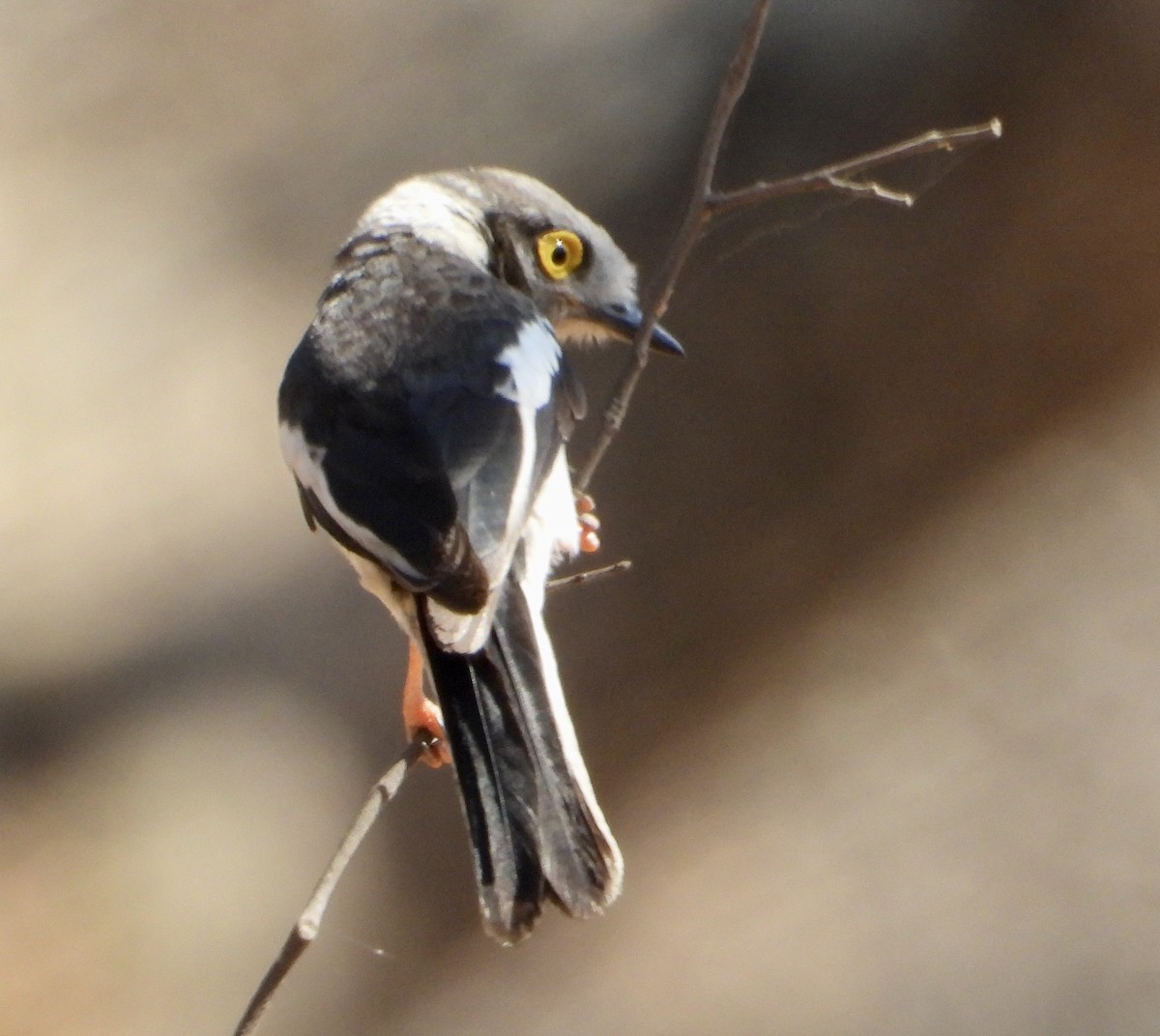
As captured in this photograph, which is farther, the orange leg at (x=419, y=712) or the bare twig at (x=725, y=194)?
the orange leg at (x=419, y=712)

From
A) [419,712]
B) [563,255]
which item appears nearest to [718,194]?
[563,255]

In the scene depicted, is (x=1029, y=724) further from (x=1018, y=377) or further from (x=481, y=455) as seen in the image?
(x=481, y=455)

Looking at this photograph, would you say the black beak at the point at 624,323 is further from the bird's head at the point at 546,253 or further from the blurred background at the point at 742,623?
the blurred background at the point at 742,623

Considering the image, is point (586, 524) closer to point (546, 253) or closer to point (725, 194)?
point (546, 253)

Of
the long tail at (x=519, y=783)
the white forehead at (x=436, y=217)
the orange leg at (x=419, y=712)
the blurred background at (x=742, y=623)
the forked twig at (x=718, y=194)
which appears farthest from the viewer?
the blurred background at (x=742, y=623)

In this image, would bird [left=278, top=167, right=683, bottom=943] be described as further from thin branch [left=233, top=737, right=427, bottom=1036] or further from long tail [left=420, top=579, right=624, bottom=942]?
thin branch [left=233, top=737, right=427, bottom=1036]

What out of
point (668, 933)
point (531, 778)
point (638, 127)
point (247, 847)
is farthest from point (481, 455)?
point (638, 127)

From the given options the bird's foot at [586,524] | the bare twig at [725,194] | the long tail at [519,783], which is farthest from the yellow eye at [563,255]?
the long tail at [519,783]

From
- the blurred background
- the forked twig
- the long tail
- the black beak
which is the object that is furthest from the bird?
the blurred background
